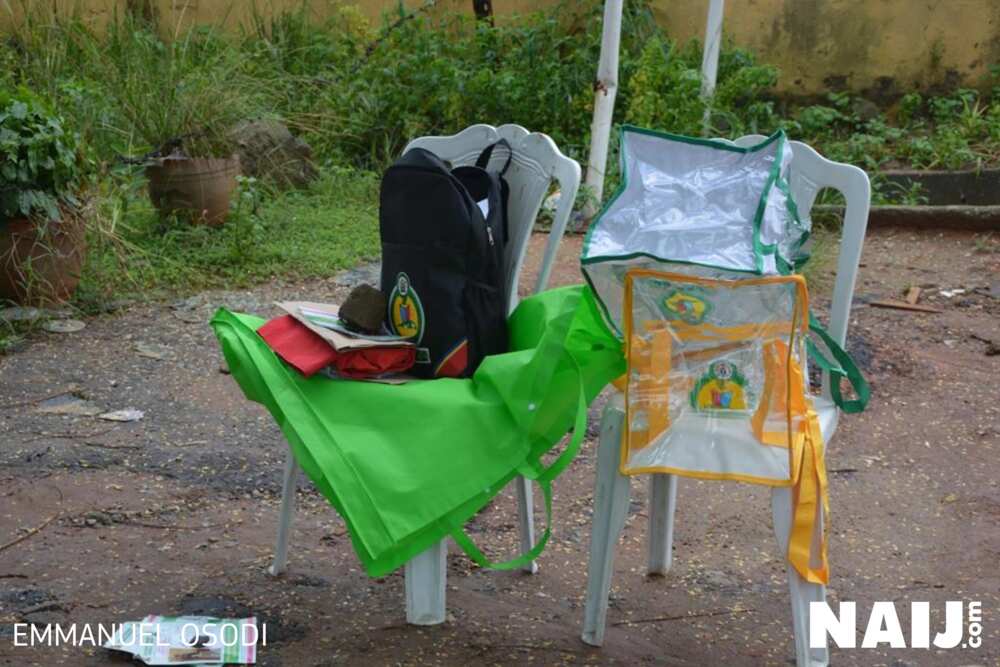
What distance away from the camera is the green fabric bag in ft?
8.09

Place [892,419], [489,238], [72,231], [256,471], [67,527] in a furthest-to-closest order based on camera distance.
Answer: [72,231]
[892,419]
[256,471]
[67,527]
[489,238]

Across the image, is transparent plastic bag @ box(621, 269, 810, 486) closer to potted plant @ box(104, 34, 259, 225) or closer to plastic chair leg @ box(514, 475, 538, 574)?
plastic chair leg @ box(514, 475, 538, 574)

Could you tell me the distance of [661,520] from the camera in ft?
9.91

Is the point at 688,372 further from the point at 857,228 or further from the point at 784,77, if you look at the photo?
the point at 784,77

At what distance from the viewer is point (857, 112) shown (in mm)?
7672

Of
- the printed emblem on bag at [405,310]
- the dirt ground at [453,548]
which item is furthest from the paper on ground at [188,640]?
the printed emblem on bag at [405,310]

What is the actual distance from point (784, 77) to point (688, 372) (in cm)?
580

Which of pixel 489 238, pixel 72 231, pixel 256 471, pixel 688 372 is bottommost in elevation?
pixel 256 471

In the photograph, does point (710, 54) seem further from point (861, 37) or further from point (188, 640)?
point (188, 640)

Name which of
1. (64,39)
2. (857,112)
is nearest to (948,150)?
(857,112)

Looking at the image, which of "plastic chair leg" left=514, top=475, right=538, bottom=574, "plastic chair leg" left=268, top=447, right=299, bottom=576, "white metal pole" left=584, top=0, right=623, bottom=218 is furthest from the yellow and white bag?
"white metal pole" left=584, top=0, right=623, bottom=218

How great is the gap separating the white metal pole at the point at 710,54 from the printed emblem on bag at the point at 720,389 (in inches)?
167

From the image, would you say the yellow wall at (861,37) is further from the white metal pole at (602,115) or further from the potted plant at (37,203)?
the potted plant at (37,203)

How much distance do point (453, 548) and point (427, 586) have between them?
0.55m
